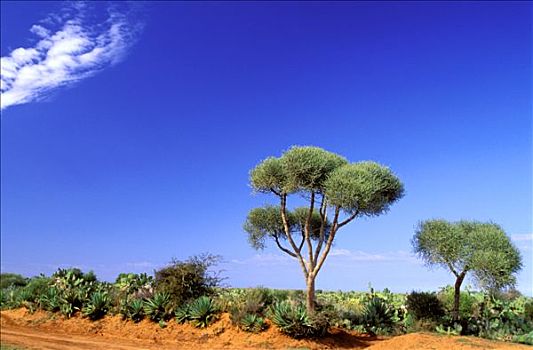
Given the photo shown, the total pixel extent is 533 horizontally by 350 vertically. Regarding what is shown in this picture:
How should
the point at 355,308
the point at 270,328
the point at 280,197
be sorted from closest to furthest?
the point at 270,328 → the point at 280,197 → the point at 355,308

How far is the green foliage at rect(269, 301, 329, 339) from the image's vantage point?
52.4 ft

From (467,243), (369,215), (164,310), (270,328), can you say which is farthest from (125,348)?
(467,243)

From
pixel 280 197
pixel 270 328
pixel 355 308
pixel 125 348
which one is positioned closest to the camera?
pixel 125 348

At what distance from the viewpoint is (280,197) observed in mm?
19547

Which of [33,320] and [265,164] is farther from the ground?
[265,164]

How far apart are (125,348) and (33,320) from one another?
884 cm

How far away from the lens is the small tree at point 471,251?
731 inches

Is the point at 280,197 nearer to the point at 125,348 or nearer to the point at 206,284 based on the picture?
the point at 206,284

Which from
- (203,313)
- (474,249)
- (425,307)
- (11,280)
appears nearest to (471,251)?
(474,249)

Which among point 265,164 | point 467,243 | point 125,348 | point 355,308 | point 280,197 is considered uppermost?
point 265,164

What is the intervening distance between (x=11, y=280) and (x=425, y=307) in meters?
36.0

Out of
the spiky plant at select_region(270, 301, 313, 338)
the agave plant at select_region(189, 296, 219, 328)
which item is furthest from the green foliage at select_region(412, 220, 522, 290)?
the agave plant at select_region(189, 296, 219, 328)

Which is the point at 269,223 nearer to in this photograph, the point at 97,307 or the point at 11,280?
the point at 97,307

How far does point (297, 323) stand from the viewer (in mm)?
15953
